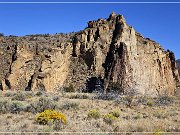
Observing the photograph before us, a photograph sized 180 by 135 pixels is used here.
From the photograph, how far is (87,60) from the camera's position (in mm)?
54812

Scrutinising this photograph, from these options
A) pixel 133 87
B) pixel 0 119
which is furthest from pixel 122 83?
pixel 0 119

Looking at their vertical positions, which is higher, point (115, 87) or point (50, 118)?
point (115, 87)

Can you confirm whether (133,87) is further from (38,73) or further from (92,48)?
(38,73)

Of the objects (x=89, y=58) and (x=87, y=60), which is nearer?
(x=89, y=58)

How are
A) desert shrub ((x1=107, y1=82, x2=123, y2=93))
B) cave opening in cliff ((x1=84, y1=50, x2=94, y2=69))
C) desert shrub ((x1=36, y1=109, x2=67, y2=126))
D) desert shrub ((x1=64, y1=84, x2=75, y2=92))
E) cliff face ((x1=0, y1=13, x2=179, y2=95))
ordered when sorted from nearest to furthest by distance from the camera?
desert shrub ((x1=36, y1=109, x2=67, y2=126))
desert shrub ((x1=107, y1=82, x2=123, y2=93))
desert shrub ((x1=64, y1=84, x2=75, y2=92))
cliff face ((x1=0, y1=13, x2=179, y2=95))
cave opening in cliff ((x1=84, y1=50, x2=94, y2=69))

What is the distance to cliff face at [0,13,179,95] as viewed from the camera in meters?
51.2

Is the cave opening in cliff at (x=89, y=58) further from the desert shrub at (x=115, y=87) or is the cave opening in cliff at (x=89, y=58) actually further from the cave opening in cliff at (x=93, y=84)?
the desert shrub at (x=115, y=87)

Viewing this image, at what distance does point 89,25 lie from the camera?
5878 cm

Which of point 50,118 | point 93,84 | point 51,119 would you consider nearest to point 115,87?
point 93,84

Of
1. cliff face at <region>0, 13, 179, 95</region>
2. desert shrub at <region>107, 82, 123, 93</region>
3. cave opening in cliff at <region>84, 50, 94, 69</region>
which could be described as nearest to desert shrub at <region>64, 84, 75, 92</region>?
cliff face at <region>0, 13, 179, 95</region>

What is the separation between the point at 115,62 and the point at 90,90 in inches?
199

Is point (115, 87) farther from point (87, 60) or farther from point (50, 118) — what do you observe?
point (50, 118)

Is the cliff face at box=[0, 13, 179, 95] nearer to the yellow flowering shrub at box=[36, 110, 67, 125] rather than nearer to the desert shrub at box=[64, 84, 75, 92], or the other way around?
the desert shrub at box=[64, 84, 75, 92]

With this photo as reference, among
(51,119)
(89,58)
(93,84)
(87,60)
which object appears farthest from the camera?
(87,60)
